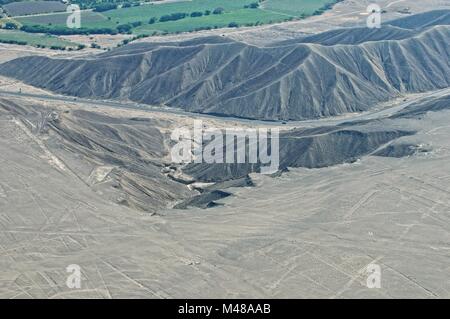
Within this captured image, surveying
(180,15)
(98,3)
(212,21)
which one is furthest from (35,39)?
(98,3)

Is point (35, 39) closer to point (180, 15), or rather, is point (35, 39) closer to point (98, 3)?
point (180, 15)

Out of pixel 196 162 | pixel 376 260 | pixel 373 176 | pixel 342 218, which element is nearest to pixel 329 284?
pixel 376 260

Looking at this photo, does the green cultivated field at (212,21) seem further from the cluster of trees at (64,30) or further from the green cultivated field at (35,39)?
the green cultivated field at (35,39)

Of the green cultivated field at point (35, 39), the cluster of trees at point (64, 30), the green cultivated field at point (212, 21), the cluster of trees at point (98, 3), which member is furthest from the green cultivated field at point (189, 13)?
the green cultivated field at point (35, 39)

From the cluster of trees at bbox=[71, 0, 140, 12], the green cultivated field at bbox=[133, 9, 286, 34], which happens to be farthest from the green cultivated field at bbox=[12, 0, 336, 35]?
the cluster of trees at bbox=[71, 0, 140, 12]

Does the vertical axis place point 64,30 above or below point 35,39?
above

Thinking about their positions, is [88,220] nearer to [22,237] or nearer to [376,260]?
[22,237]
